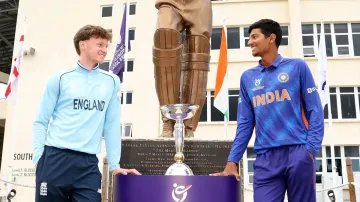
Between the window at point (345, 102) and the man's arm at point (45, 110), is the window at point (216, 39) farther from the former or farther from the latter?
the man's arm at point (45, 110)

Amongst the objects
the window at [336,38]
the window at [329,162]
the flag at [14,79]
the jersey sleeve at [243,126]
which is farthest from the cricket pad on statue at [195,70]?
the window at [336,38]

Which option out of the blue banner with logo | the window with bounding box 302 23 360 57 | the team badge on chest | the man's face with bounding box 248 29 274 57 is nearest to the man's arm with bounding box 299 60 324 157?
the team badge on chest

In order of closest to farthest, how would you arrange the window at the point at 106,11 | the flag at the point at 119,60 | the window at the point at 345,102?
the flag at the point at 119,60, the window at the point at 345,102, the window at the point at 106,11

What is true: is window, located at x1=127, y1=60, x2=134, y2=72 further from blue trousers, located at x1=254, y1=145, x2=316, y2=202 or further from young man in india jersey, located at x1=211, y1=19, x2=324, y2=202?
blue trousers, located at x1=254, y1=145, x2=316, y2=202

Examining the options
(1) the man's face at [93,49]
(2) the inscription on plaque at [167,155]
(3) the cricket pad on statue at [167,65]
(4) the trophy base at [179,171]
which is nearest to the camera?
(1) the man's face at [93,49]

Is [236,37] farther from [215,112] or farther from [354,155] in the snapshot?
[354,155]

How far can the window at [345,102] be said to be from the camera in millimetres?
19688

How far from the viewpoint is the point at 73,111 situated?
2.77 metres

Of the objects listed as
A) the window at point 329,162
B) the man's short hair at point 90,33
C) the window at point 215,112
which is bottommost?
the window at point 329,162

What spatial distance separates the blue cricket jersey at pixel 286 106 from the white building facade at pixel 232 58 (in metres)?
15.8

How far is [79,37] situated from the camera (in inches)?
118

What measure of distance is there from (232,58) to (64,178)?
18.3 metres

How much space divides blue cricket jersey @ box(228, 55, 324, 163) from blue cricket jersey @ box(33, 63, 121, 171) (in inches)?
44.5

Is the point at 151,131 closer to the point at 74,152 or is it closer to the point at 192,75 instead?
the point at 192,75
